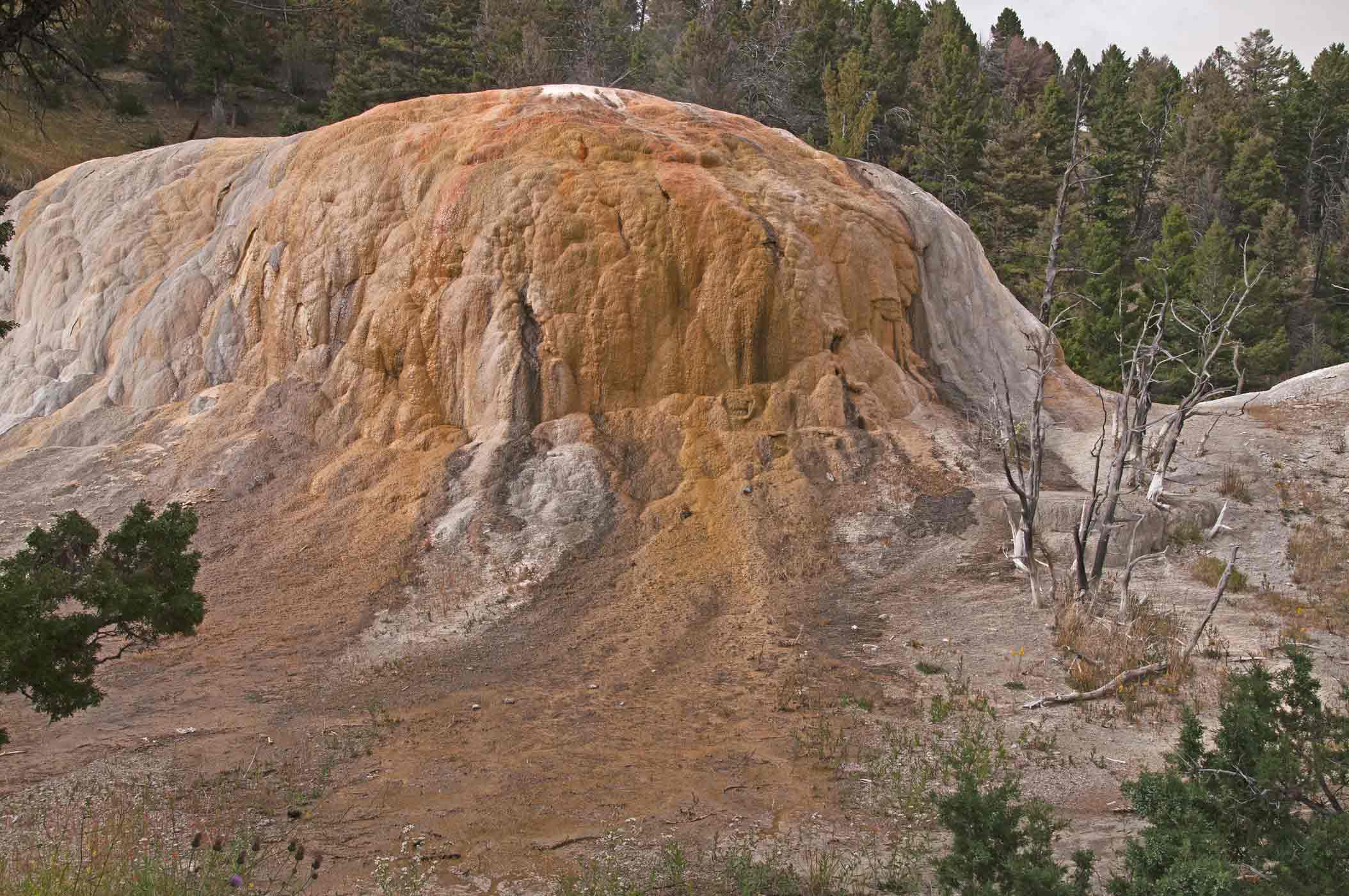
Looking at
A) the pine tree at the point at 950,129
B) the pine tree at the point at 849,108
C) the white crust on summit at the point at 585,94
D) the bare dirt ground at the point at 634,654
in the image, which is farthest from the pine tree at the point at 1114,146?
the white crust on summit at the point at 585,94

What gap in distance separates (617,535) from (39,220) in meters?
14.0

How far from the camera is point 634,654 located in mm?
11617

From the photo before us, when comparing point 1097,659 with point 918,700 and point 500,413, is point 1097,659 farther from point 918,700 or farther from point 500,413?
point 500,413

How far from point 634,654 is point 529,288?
6.18 metres

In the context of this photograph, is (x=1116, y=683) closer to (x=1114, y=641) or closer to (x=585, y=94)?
(x=1114, y=641)

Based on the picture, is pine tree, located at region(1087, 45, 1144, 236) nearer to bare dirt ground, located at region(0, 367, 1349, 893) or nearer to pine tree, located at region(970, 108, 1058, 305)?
pine tree, located at region(970, 108, 1058, 305)

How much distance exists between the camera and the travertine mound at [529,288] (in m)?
15.6

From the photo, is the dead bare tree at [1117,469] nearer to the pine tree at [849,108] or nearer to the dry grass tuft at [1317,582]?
the dry grass tuft at [1317,582]

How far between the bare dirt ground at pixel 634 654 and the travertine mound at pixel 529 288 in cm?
118

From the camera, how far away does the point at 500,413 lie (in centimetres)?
1530

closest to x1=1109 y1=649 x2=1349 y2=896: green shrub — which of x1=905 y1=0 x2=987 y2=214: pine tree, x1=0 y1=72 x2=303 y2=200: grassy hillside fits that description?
x1=905 y1=0 x2=987 y2=214: pine tree

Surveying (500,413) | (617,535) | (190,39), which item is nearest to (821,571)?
(617,535)

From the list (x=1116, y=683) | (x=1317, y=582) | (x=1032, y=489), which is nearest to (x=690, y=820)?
(x=1116, y=683)

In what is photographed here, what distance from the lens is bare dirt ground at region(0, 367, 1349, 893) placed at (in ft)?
26.3
